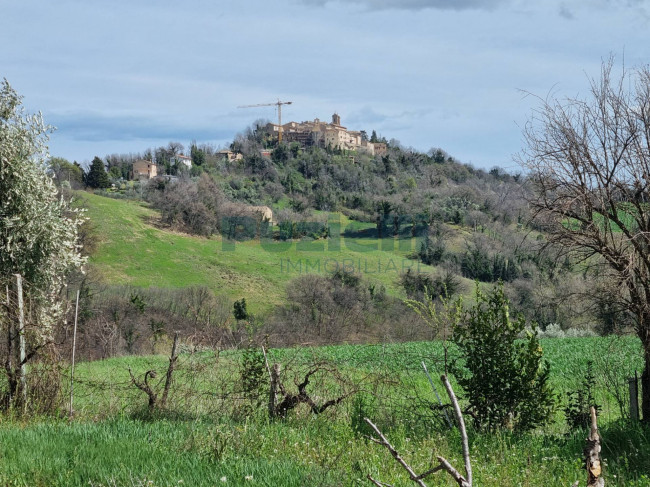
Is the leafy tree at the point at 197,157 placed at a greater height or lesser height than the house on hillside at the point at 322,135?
lesser

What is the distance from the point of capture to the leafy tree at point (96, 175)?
98.1 meters

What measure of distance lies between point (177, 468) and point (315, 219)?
9221cm

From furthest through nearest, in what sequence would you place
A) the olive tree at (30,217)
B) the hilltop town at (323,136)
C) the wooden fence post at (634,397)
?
the hilltop town at (323,136) → the olive tree at (30,217) → the wooden fence post at (634,397)

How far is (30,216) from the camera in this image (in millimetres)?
11781

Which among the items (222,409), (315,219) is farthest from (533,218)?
(315,219)

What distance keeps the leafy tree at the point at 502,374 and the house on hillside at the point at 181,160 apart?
125636mm

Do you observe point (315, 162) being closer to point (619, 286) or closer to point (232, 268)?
point (232, 268)

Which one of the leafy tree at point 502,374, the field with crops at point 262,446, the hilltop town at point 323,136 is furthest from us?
the hilltop town at point 323,136

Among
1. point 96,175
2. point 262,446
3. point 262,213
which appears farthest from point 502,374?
point 96,175

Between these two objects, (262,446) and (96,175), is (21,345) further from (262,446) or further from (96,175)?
(96,175)

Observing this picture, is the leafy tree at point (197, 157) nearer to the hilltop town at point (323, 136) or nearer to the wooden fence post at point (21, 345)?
→ the hilltop town at point (323, 136)

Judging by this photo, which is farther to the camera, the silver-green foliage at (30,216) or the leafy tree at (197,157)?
the leafy tree at (197,157)

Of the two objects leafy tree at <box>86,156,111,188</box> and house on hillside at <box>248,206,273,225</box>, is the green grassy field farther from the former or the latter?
leafy tree at <box>86,156,111,188</box>

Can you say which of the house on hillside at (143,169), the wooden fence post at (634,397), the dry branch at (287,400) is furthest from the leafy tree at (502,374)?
the house on hillside at (143,169)
